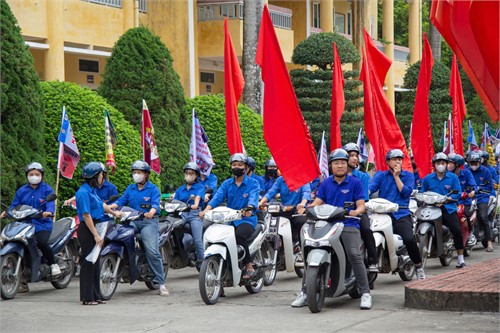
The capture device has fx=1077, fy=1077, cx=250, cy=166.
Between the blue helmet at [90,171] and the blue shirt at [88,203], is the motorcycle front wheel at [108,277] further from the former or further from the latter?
the blue helmet at [90,171]

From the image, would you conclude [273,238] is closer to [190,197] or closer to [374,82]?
[190,197]

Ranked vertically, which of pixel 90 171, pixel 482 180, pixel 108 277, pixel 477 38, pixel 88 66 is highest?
pixel 88 66

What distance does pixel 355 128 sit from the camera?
110ft

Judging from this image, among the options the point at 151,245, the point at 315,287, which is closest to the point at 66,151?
the point at 151,245

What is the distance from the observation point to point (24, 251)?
1365 cm

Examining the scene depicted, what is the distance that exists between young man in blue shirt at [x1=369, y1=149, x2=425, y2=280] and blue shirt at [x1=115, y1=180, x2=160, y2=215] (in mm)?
2960

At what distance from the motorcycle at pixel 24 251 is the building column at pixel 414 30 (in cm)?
3462

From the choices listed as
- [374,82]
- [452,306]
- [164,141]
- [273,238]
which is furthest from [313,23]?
[452,306]

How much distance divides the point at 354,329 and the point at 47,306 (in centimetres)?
411

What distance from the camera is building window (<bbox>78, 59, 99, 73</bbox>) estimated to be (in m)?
29.6

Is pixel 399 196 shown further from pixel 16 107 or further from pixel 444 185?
pixel 16 107

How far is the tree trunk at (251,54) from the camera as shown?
85.6 feet

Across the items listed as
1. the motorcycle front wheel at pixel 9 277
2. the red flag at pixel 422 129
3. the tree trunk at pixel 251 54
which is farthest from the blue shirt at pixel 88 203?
the tree trunk at pixel 251 54

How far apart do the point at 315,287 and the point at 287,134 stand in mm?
3109
